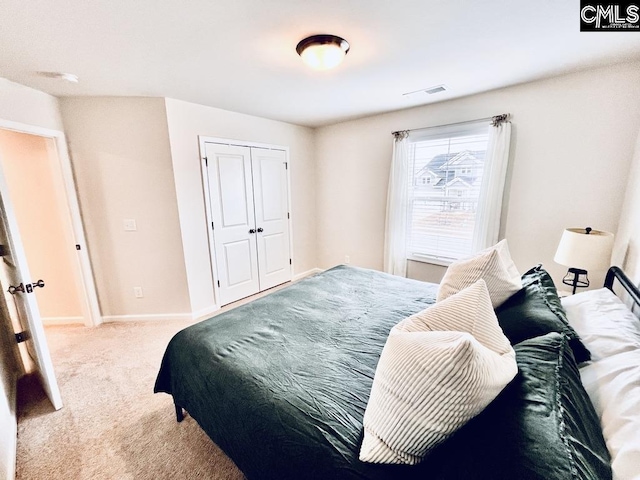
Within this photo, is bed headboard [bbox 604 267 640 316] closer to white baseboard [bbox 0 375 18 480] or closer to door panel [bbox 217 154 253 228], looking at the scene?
white baseboard [bbox 0 375 18 480]

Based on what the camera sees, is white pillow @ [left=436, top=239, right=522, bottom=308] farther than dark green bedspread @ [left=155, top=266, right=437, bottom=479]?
Yes

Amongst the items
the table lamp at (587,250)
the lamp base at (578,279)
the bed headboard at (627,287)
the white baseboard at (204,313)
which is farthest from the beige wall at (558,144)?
the white baseboard at (204,313)

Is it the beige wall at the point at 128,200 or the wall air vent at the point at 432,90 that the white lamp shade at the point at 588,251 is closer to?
the wall air vent at the point at 432,90

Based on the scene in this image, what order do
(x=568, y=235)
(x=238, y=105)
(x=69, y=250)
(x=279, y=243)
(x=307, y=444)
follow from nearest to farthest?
(x=307, y=444) → (x=568, y=235) → (x=69, y=250) → (x=238, y=105) → (x=279, y=243)

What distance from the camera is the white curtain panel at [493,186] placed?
2.64m

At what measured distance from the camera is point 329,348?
1416 mm

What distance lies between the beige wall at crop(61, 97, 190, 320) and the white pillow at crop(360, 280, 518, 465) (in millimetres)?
2863

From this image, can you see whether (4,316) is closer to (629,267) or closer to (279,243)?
(279,243)

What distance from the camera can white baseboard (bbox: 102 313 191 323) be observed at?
10.1 feet

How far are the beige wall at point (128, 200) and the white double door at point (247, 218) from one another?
47cm

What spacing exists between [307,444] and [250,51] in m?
2.30

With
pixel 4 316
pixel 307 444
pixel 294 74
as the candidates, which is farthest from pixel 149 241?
pixel 307 444

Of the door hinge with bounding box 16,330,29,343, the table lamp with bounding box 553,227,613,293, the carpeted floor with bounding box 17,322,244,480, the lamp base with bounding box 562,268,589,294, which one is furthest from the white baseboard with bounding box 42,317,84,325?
the lamp base with bounding box 562,268,589,294

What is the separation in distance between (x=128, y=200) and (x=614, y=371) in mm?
3776
